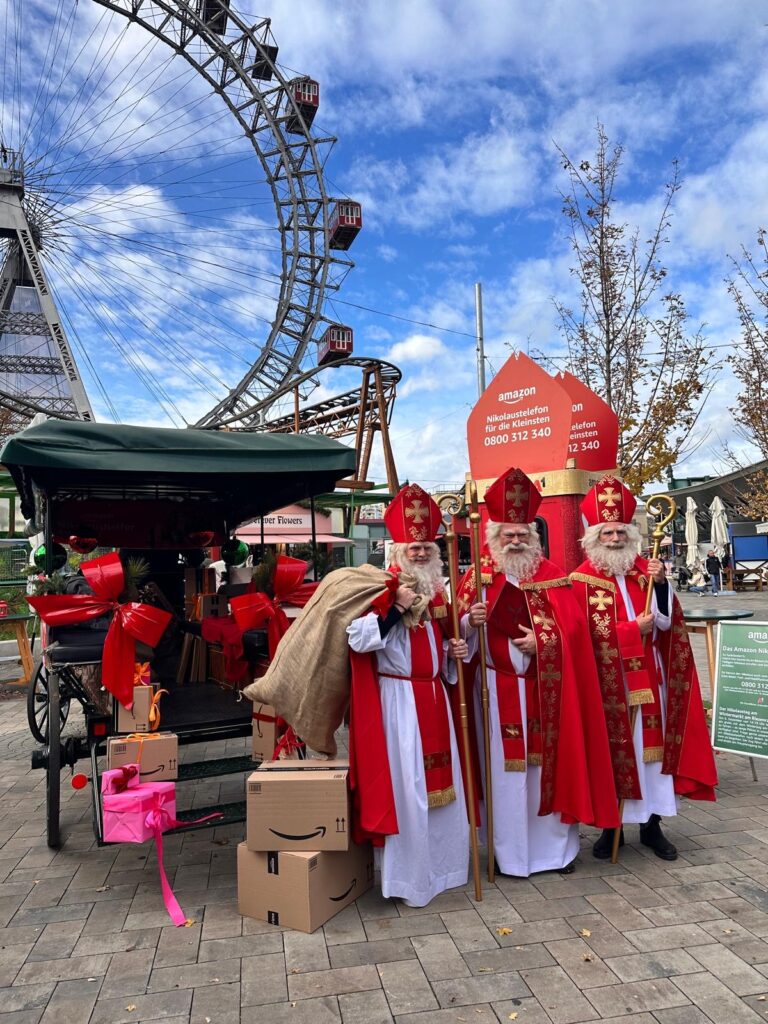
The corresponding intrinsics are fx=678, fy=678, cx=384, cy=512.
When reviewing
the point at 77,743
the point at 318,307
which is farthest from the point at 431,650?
the point at 318,307

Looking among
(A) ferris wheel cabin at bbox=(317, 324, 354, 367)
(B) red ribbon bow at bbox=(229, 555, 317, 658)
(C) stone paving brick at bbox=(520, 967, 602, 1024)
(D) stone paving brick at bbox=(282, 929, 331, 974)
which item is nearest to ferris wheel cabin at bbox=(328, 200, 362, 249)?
(A) ferris wheel cabin at bbox=(317, 324, 354, 367)

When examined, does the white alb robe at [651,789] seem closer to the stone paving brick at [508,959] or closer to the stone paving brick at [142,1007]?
the stone paving brick at [508,959]

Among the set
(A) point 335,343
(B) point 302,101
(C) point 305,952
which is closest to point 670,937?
(C) point 305,952

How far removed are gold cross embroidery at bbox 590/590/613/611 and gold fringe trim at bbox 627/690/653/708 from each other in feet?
1.62

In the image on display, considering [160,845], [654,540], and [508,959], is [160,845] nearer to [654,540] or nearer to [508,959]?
[508,959]

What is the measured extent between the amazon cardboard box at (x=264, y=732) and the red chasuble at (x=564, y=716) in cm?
133

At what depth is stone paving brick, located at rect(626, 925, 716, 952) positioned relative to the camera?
2.90m

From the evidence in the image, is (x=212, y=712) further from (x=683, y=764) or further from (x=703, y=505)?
(x=703, y=505)

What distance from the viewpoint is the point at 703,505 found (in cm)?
3167

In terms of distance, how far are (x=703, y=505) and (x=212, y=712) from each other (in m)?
31.7

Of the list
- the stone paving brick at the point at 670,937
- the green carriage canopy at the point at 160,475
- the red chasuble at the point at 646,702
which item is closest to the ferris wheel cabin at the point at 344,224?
the green carriage canopy at the point at 160,475

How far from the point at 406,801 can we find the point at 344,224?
3075cm

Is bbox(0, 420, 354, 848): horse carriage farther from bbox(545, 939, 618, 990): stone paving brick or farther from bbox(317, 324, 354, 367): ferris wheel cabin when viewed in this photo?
bbox(317, 324, 354, 367): ferris wheel cabin

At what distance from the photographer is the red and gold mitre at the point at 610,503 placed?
4012mm
